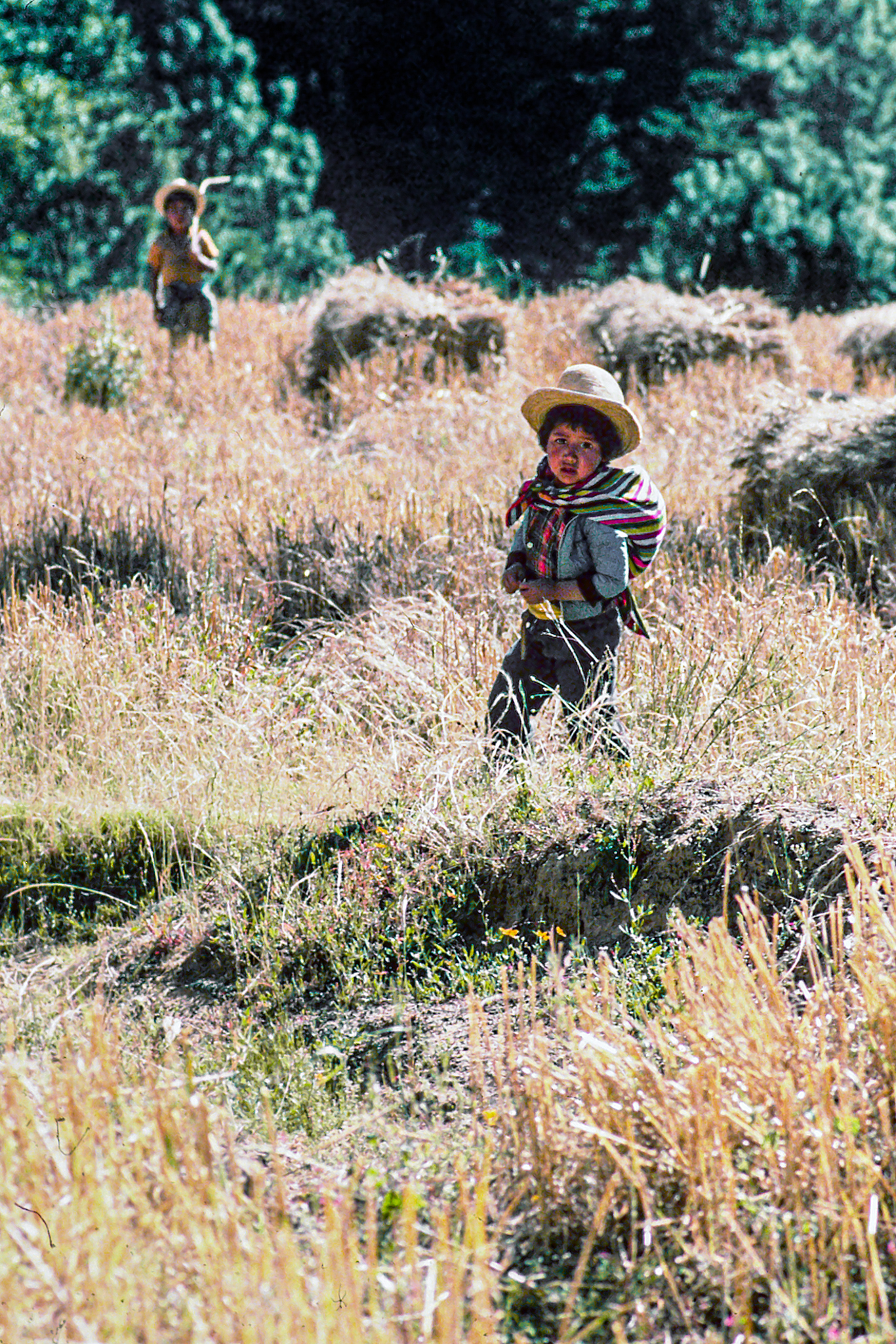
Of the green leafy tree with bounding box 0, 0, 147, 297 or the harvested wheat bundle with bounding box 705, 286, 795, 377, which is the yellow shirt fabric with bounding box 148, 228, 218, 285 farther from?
the green leafy tree with bounding box 0, 0, 147, 297

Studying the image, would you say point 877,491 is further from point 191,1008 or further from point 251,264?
point 251,264

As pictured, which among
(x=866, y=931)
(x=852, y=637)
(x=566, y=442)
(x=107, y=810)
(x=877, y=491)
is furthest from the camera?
(x=877, y=491)

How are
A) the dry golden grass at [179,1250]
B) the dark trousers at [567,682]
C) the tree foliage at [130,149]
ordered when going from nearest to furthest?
the dry golden grass at [179,1250] < the dark trousers at [567,682] < the tree foliage at [130,149]

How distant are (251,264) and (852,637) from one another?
14033 millimetres

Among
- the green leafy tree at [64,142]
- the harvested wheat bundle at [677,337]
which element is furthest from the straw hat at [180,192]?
the green leafy tree at [64,142]

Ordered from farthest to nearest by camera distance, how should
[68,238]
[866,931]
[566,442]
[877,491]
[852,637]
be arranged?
[68,238], [877,491], [852,637], [566,442], [866,931]

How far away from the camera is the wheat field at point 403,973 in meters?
2.44

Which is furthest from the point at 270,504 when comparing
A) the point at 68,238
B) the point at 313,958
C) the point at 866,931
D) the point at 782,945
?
the point at 68,238

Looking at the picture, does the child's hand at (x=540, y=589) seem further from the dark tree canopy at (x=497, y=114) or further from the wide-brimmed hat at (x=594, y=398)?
the dark tree canopy at (x=497, y=114)

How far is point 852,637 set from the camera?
536cm

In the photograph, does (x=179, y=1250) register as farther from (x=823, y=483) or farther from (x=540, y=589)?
(x=823, y=483)

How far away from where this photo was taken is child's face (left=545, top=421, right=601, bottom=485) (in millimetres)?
4441

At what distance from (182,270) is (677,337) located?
3994mm

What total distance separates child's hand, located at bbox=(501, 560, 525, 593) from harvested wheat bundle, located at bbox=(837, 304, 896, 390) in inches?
303
